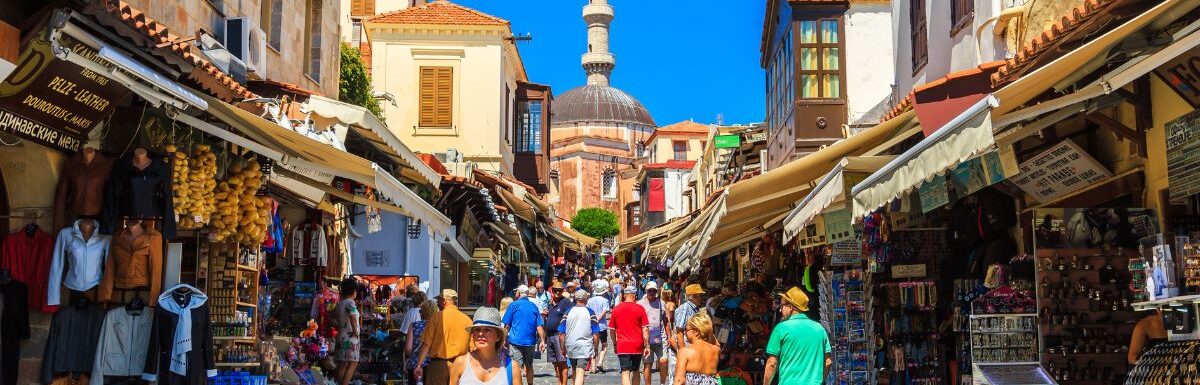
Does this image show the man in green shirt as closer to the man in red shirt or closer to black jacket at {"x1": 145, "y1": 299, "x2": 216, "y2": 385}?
black jacket at {"x1": 145, "y1": 299, "x2": 216, "y2": 385}

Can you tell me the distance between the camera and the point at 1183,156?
6562mm

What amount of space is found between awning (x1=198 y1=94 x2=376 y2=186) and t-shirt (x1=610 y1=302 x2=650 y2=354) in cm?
561

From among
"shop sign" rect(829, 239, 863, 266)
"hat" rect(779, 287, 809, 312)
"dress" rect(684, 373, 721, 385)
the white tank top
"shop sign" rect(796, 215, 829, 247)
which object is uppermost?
"shop sign" rect(796, 215, 829, 247)

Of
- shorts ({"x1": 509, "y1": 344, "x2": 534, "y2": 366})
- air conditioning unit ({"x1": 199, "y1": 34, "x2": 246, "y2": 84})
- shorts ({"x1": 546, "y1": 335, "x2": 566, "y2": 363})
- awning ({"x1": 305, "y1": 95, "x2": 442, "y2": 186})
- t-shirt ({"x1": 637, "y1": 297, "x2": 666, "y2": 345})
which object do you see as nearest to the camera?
awning ({"x1": 305, "y1": 95, "x2": 442, "y2": 186})

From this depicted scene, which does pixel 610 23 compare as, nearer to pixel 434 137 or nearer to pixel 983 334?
pixel 434 137

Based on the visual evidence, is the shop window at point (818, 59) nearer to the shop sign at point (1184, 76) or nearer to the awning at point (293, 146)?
the awning at point (293, 146)

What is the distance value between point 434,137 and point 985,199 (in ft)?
71.4

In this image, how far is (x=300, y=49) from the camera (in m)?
16.1

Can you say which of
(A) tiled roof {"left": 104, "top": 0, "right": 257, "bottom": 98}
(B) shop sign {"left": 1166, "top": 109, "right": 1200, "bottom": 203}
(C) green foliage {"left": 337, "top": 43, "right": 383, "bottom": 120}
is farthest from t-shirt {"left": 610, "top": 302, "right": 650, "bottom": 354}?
(C) green foliage {"left": 337, "top": 43, "right": 383, "bottom": 120}

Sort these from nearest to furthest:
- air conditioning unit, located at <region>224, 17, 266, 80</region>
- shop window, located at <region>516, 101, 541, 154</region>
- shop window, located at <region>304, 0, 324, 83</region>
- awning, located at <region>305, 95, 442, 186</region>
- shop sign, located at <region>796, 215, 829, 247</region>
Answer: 1. awning, located at <region>305, 95, 442, 186</region>
2. shop sign, located at <region>796, 215, 829, 247</region>
3. air conditioning unit, located at <region>224, 17, 266, 80</region>
4. shop window, located at <region>304, 0, 324, 83</region>
5. shop window, located at <region>516, 101, 541, 154</region>

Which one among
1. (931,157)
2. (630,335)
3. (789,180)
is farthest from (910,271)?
(630,335)

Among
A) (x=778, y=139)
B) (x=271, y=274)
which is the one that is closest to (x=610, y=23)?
(x=778, y=139)

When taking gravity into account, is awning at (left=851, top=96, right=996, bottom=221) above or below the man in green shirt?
above

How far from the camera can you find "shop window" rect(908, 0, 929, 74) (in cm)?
1413
